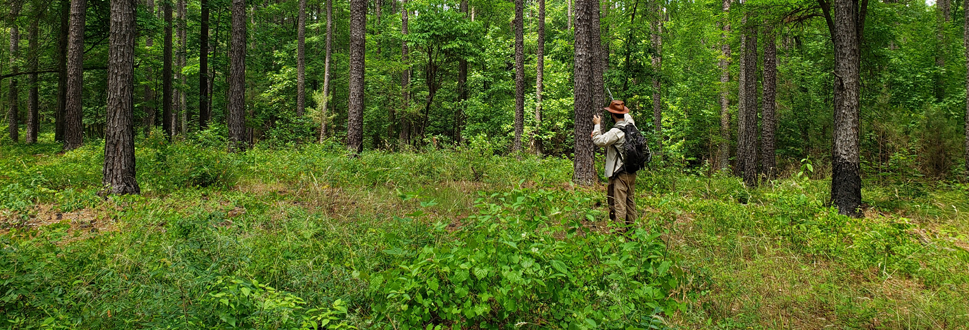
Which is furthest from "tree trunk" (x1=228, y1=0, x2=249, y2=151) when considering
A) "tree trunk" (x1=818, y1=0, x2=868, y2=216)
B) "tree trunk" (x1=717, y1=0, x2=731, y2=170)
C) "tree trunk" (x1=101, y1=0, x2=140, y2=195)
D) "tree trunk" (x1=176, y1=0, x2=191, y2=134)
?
"tree trunk" (x1=717, y1=0, x2=731, y2=170)

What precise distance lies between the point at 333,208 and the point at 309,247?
2.31 metres

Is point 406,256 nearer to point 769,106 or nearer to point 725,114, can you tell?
point 769,106

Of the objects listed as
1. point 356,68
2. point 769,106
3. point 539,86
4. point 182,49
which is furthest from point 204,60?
point 769,106

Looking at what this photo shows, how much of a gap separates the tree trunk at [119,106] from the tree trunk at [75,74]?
635 cm

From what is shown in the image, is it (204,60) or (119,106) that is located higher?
(204,60)

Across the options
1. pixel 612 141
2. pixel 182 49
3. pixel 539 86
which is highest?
pixel 182 49

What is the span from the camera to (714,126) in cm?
2094

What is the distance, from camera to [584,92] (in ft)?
34.0

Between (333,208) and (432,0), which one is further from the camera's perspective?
(432,0)

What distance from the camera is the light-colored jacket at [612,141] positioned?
605cm

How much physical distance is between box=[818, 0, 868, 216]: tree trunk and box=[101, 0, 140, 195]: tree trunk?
11554 mm

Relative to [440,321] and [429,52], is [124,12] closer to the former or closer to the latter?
[440,321]

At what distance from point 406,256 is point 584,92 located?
7.58 meters

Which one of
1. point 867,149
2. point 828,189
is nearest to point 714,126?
point 867,149
